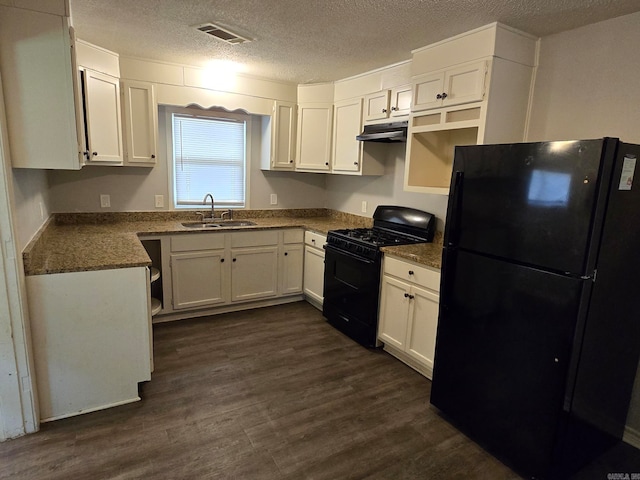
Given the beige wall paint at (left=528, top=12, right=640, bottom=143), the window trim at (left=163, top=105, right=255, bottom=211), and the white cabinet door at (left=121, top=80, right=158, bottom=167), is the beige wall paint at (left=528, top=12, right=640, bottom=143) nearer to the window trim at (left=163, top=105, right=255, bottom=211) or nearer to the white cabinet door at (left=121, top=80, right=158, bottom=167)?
the window trim at (left=163, top=105, right=255, bottom=211)

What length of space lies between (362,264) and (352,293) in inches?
12.3

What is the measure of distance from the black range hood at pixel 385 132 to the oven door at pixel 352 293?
0.99m

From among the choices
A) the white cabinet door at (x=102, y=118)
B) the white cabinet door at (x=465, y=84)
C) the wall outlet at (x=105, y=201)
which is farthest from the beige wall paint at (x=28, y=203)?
the white cabinet door at (x=465, y=84)

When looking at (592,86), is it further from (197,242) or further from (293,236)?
(197,242)

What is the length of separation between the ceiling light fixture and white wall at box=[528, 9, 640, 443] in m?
2.03

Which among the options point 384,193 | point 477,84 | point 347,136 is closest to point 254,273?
point 384,193

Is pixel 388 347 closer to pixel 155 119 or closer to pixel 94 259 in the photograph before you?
pixel 94 259

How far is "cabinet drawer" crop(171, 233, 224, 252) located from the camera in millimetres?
3389

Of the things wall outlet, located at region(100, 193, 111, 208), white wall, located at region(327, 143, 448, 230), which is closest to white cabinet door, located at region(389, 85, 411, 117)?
white wall, located at region(327, 143, 448, 230)

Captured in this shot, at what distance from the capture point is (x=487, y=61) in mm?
2293

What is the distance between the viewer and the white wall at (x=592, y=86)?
205cm

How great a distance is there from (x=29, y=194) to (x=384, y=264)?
2.44 metres

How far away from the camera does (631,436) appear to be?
211 cm

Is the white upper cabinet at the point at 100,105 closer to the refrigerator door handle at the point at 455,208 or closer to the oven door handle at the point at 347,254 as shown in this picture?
the oven door handle at the point at 347,254
